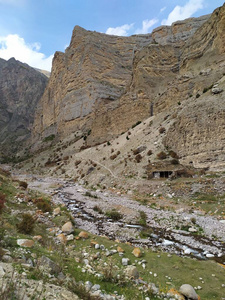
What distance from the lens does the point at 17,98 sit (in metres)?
160

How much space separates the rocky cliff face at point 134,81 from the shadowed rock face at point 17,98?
4004cm

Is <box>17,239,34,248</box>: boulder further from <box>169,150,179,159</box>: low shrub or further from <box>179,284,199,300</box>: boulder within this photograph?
<box>169,150,179,159</box>: low shrub

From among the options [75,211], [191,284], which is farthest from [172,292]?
[75,211]

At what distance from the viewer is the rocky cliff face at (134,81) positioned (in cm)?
3038

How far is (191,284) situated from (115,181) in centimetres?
1783

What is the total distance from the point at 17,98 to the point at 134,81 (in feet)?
449

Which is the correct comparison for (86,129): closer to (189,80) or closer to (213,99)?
(189,80)

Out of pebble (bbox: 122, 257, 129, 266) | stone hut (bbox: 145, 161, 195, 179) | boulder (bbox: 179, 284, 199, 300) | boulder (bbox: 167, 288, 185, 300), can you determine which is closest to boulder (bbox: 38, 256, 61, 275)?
pebble (bbox: 122, 257, 129, 266)

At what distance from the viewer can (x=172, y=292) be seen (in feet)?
17.1

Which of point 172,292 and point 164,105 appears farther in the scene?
point 164,105

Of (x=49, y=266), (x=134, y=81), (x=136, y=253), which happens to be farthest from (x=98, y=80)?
(x=49, y=266)

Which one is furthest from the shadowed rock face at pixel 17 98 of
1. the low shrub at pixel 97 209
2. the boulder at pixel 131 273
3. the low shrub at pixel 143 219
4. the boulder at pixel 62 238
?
the boulder at pixel 131 273

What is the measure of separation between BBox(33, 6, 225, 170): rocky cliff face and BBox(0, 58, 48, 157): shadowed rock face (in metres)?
40.0

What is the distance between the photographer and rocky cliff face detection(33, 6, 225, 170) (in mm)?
30375
